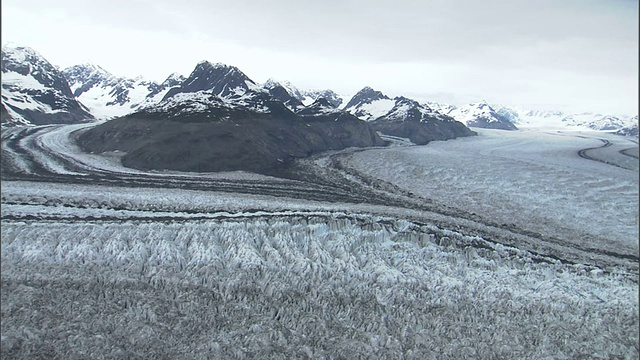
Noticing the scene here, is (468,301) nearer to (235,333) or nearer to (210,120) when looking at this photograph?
(235,333)

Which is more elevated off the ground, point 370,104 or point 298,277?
point 370,104

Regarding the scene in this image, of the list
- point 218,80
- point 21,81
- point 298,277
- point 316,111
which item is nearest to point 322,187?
point 298,277

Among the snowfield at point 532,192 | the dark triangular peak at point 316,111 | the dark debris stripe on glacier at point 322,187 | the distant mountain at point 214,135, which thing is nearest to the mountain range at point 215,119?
the distant mountain at point 214,135

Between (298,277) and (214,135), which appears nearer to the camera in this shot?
(298,277)

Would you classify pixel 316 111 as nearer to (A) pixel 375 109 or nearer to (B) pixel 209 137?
(B) pixel 209 137

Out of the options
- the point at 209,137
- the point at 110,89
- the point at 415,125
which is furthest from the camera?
the point at 110,89

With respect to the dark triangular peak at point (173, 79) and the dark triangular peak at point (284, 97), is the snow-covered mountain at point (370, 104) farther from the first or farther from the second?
the dark triangular peak at point (173, 79)
